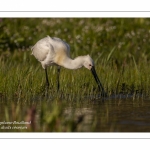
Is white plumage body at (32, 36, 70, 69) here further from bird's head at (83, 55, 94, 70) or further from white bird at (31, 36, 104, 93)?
bird's head at (83, 55, 94, 70)

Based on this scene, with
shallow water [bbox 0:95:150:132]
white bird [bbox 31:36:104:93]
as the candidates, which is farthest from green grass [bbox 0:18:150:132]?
white bird [bbox 31:36:104:93]

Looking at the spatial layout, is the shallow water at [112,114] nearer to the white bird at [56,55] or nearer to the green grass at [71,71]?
the green grass at [71,71]

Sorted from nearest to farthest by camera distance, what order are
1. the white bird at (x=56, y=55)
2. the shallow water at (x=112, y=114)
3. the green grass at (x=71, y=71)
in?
1. the shallow water at (x=112, y=114)
2. the green grass at (x=71, y=71)
3. the white bird at (x=56, y=55)

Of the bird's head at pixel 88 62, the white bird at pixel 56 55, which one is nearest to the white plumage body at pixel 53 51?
the white bird at pixel 56 55

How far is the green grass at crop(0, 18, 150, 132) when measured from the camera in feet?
31.1

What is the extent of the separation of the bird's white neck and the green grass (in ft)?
0.68

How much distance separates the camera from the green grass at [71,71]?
9473 millimetres

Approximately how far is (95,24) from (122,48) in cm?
165

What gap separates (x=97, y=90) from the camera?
422 inches

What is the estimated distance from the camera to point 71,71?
38.0 ft

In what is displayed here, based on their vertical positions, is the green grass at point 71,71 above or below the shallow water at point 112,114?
above

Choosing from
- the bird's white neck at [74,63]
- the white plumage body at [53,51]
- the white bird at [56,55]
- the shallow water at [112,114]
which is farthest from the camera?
the white plumage body at [53,51]

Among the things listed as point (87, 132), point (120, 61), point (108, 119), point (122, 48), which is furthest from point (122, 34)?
point (87, 132)

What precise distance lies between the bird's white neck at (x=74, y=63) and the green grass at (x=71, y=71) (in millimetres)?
209
